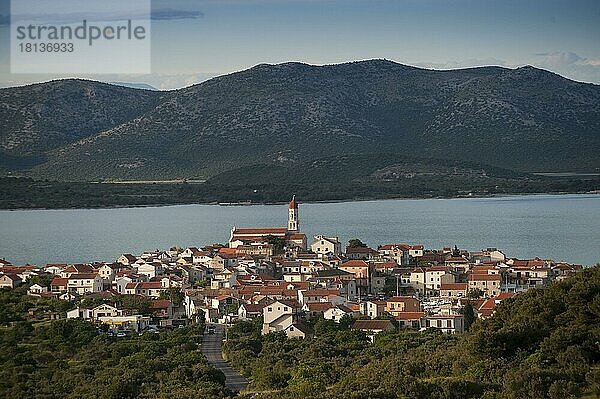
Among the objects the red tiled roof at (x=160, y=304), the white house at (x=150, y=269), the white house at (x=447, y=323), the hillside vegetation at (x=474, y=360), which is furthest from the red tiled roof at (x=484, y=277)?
the hillside vegetation at (x=474, y=360)

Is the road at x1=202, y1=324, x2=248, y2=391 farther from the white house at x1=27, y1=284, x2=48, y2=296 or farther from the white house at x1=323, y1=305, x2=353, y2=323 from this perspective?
the white house at x1=27, y1=284, x2=48, y2=296

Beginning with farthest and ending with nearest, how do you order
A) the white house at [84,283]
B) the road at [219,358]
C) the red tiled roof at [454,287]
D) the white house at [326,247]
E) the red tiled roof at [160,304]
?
the white house at [326,247] < the white house at [84,283] < the red tiled roof at [454,287] < the red tiled roof at [160,304] < the road at [219,358]

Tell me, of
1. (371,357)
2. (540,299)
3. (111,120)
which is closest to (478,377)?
(540,299)

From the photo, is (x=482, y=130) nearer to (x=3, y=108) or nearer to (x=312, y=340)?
(x=3, y=108)

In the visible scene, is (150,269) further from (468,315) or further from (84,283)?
(468,315)

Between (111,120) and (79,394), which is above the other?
(111,120)

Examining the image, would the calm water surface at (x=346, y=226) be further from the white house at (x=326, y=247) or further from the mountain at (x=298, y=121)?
the mountain at (x=298, y=121)
